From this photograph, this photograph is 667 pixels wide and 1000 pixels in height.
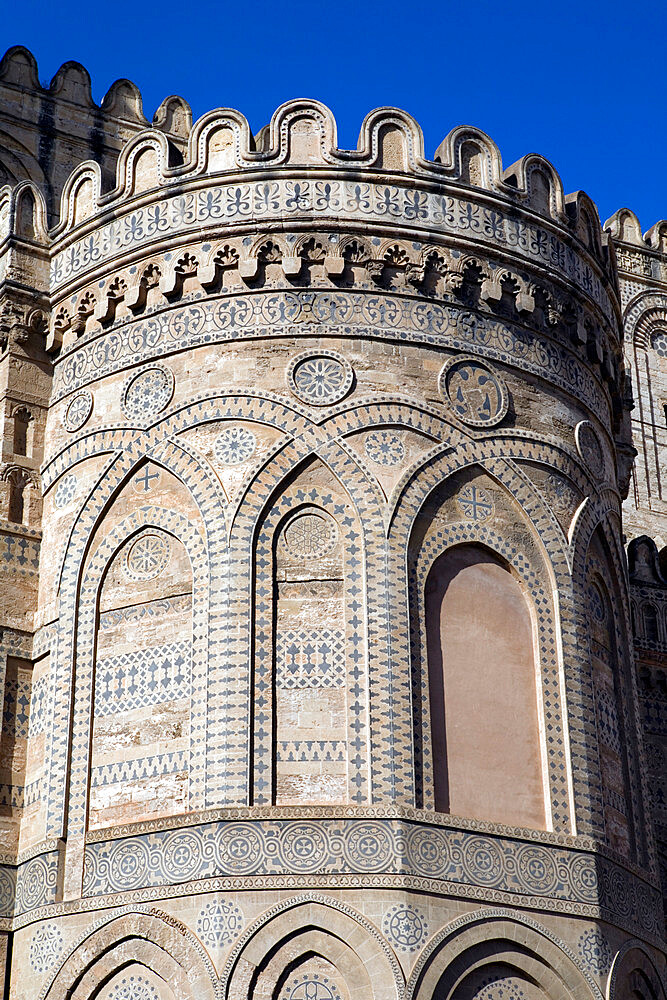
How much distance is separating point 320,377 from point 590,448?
223 cm

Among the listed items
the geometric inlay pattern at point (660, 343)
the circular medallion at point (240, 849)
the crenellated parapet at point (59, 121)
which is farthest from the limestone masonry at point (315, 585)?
the geometric inlay pattern at point (660, 343)

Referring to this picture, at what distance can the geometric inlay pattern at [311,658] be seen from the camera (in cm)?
988

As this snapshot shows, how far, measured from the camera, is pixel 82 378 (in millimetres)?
11477

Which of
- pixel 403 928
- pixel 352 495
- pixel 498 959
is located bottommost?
pixel 498 959

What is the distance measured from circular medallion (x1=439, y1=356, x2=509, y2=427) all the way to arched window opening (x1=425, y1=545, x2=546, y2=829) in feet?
3.07

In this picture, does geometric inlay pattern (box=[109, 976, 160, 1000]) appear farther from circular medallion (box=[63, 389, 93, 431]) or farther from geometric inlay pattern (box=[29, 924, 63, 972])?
circular medallion (box=[63, 389, 93, 431])

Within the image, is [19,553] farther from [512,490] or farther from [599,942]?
[599,942]

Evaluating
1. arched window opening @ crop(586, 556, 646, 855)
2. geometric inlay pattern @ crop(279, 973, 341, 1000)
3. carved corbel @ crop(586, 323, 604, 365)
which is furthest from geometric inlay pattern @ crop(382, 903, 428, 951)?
carved corbel @ crop(586, 323, 604, 365)

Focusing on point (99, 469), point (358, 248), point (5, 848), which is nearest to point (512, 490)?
point (358, 248)

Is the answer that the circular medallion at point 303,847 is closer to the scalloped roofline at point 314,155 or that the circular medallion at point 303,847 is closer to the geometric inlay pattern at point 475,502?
the geometric inlay pattern at point 475,502

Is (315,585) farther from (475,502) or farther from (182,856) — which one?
(182,856)

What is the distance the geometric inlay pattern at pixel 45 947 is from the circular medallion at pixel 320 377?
3728mm

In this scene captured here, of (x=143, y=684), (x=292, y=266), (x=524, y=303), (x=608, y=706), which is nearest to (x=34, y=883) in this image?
(x=143, y=684)

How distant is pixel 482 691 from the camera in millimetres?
10305
